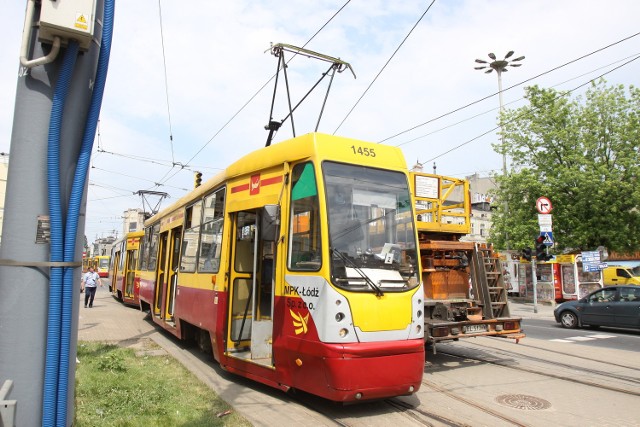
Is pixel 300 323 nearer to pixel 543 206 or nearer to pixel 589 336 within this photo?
pixel 589 336

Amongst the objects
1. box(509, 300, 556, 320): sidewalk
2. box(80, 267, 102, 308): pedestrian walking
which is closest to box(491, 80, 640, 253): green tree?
box(509, 300, 556, 320): sidewalk

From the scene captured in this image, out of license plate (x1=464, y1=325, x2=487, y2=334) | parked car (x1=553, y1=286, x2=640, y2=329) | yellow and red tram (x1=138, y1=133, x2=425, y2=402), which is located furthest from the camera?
parked car (x1=553, y1=286, x2=640, y2=329)

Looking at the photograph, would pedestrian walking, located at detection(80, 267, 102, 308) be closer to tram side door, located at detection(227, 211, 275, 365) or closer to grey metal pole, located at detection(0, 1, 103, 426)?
tram side door, located at detection(227, 211, 275, 365)

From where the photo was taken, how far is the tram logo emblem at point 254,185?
6.57 meters

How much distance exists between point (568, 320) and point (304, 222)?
12923mm

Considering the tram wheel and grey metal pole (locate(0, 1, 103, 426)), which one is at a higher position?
grey metal pole (locate(0, 1, 103, 426))

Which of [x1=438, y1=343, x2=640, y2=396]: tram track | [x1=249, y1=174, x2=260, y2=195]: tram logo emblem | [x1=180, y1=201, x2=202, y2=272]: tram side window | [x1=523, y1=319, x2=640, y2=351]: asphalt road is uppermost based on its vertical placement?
[x1=249, y1=174, x2=260, y2=195]: tram logo emblem

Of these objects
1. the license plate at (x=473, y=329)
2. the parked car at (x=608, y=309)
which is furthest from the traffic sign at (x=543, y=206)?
the license plate at (x=473, y=329)

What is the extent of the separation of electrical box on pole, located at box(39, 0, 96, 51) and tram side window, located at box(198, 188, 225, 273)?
519 cm

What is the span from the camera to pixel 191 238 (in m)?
8.97

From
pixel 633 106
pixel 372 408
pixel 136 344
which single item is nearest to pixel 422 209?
pixel 372 408

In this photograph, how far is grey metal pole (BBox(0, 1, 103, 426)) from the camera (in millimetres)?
2135

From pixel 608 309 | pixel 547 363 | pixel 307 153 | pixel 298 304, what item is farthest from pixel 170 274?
pixel 608 309

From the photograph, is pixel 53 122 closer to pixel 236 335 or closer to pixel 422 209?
pixel 236 335
